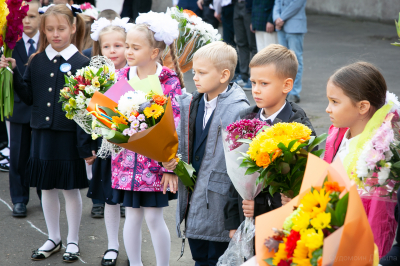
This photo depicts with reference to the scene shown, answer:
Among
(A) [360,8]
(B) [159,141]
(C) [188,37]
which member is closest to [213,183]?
(B) [159,141]

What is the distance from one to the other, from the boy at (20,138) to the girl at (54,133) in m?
0.76

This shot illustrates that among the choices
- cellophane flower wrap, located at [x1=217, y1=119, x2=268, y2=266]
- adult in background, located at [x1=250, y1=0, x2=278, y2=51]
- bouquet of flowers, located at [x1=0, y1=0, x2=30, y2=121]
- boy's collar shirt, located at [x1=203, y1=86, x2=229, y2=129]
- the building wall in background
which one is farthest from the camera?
the building wall in background

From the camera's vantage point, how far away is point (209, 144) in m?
3.01

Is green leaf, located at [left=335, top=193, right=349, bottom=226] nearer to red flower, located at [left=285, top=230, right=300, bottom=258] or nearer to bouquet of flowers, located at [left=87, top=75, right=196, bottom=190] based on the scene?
red flower, located at [left=285, top=230, right=300, bottom=258]

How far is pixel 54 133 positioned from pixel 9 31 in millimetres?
878

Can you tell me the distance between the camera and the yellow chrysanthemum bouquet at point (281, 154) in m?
2.10

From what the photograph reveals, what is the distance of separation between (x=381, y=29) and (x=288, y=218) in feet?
43.3

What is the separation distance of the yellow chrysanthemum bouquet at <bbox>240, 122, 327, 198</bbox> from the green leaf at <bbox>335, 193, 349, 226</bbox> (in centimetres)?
57

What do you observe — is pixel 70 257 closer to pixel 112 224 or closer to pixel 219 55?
pixel 112 224

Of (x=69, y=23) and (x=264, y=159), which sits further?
(x=69, y=23)

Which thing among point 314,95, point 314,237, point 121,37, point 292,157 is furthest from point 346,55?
point 314,237

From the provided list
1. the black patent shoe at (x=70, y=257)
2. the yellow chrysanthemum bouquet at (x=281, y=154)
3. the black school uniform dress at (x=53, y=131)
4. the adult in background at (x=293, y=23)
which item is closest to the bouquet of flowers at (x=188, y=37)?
the black school uniform dress at (x=53, y=131)

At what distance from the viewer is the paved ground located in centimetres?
394

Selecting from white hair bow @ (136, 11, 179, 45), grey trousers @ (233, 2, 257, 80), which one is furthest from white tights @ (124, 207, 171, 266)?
grey trousers @ (233, 2, 257, 80)
